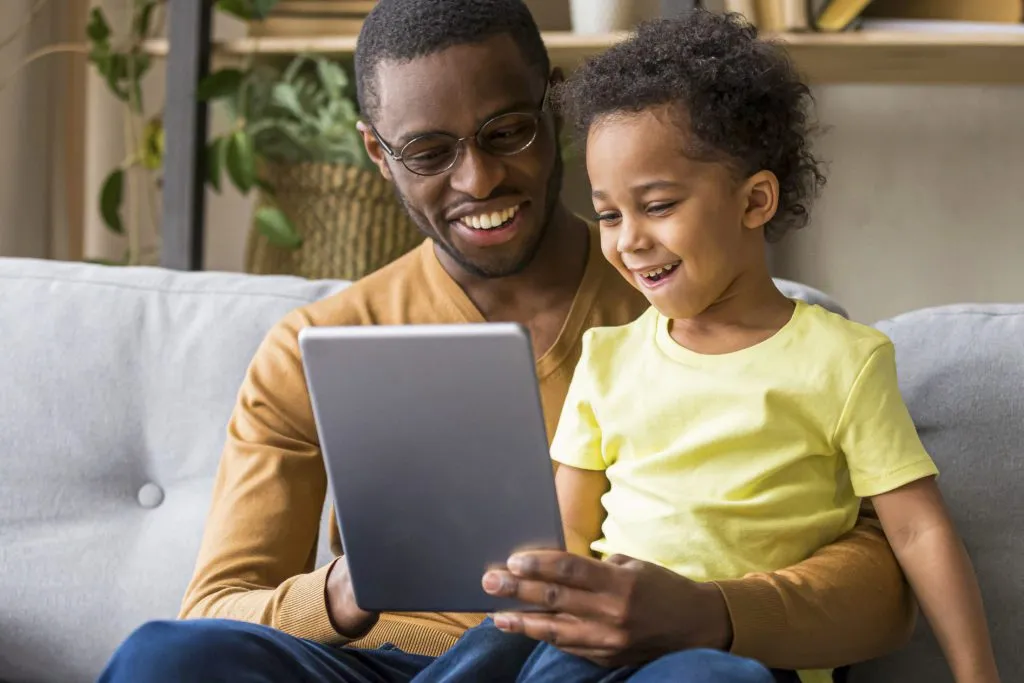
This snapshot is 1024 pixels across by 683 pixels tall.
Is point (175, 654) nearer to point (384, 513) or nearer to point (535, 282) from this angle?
point (384, 513)

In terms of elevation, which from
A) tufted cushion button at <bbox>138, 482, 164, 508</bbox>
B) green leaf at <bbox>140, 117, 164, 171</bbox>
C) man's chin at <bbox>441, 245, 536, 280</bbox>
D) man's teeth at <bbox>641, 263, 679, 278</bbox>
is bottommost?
tufted cushion button at <bbox>138, 482, 164, 508</bbox>

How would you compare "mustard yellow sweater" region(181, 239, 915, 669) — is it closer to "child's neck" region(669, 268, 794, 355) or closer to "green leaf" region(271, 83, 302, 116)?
"child's neck" region(669, 268, 794, 355)

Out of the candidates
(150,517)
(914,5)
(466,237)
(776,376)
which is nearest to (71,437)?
(150,517)

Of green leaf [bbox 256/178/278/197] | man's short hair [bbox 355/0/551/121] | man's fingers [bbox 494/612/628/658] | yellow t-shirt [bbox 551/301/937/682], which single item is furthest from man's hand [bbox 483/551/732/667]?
green leaf [bbox 256/178/278/197]

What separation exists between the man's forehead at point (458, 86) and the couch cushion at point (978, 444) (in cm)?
50

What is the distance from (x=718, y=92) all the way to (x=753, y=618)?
1.43 feet

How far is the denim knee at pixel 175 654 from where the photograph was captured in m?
1.00

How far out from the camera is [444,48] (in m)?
1.35

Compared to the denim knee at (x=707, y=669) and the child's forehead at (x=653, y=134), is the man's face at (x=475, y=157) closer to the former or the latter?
the child's forehead at (x=653, y=134)

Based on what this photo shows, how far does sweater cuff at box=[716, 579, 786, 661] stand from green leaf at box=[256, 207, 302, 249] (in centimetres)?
137

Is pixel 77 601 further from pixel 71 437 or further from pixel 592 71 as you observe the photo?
pixel 592 71

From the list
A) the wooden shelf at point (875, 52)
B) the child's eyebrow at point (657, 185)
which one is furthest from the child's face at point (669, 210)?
the wooden shelf at point (875, 52)

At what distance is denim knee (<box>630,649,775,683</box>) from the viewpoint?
0.91m

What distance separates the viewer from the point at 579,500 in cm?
123
